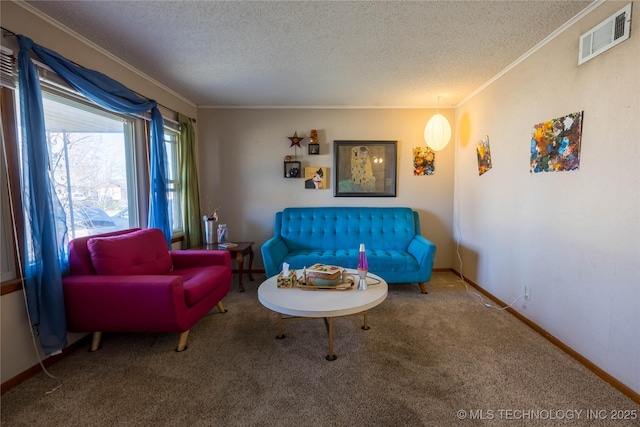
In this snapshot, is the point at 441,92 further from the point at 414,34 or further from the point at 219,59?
the point at 219,59

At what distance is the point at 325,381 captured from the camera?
Answer: 167 cm

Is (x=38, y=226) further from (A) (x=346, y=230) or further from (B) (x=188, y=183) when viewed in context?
(A) (x=346, y=230)

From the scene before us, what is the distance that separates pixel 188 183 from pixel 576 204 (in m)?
3.69

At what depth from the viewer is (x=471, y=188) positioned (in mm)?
3320

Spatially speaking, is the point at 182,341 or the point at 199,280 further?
the point at 199,280

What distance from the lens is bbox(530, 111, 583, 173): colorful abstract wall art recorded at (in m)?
1.86

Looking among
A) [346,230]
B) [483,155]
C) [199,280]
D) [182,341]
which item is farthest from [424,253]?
[182,341]

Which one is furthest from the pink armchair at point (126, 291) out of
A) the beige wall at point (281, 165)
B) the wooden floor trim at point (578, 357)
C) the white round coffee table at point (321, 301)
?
the wooden floor trim at point (578, 357)

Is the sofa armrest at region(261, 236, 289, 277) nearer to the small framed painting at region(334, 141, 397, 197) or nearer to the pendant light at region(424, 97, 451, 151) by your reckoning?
the small framed painting at region(334, 141, 397, 197)

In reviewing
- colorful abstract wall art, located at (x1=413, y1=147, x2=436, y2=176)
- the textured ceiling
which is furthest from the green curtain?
colorful abstract wall art, located at (x1=413, y1=147, x2=436, y2=176)

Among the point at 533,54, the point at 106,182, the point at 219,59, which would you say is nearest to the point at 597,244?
the point at 533,54

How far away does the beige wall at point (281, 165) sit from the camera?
3.73m

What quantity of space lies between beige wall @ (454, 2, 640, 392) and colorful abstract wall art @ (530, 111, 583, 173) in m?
0.05

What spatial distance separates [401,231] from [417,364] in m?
1.90
